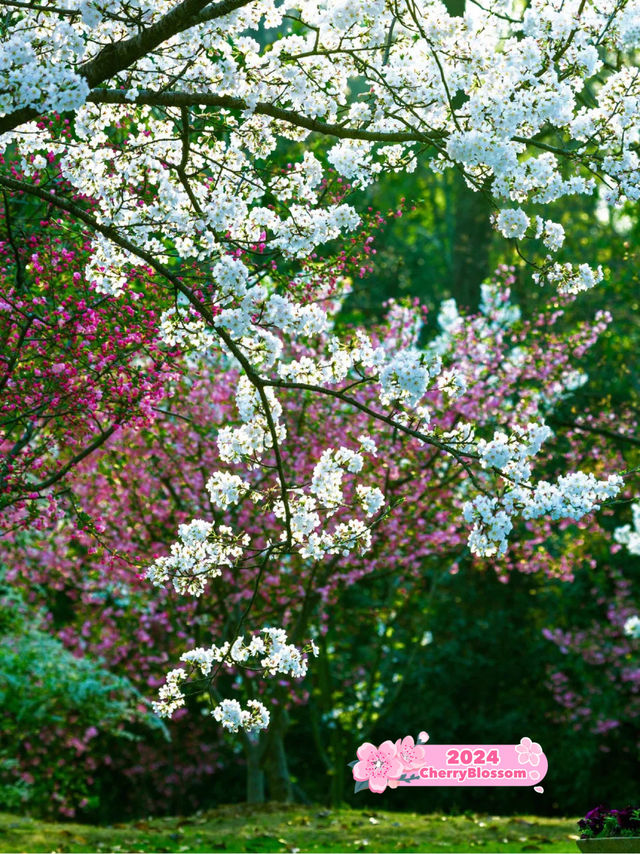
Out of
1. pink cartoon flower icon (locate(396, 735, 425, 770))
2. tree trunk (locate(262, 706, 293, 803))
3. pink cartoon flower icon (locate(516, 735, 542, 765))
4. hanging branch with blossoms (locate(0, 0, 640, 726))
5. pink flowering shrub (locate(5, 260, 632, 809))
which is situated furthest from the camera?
tree trunk (locate(262, 706, 293, 803))

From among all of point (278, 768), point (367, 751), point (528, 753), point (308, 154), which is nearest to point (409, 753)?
point (367, 751)

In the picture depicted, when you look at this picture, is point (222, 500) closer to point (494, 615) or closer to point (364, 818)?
point (364, 818)

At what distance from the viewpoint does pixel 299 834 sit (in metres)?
9.20

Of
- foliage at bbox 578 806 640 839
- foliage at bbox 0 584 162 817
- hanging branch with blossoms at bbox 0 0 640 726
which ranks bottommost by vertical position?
foliage at bbox 578 806 640 839

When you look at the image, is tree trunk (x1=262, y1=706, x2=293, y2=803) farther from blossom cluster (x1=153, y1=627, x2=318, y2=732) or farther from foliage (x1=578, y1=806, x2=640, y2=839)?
blossom cluster (x1=153, y1=627, x2=318, y2=732)

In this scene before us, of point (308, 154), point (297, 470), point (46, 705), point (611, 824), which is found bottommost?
point (611, 824)

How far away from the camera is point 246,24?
5633 millimetres

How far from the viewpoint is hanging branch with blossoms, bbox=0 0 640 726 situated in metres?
4.74

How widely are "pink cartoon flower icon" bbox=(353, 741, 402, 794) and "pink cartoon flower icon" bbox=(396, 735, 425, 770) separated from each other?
0.14 feet

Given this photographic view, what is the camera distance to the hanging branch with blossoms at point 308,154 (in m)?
4.74

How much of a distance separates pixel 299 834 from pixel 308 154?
5874mm

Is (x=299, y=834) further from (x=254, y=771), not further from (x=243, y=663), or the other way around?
(x=243, y=663)

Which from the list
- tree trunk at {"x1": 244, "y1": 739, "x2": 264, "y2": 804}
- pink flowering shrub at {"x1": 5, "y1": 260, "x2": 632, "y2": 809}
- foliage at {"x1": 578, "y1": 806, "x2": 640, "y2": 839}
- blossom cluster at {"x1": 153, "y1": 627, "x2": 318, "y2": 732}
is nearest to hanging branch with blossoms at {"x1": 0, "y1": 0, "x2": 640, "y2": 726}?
blossom cluster at {"x1": 153, "y1": 627, "x2": 318, "y2": 732}

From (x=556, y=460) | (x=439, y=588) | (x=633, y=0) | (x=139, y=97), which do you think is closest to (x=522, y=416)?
(x=556, y=460)
